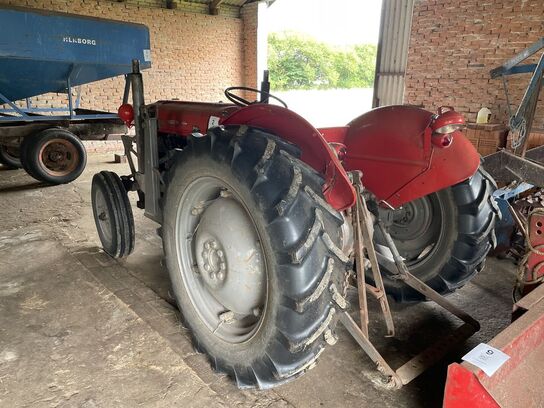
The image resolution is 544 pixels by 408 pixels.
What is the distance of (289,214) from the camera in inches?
53.1

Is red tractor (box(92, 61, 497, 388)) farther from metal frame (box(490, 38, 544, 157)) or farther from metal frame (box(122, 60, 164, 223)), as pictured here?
metal frame (box(490, 38, 544, 157))

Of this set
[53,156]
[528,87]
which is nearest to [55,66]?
[53,156]

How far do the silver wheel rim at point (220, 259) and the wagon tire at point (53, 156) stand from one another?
448 cm

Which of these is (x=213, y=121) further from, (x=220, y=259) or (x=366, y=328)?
(x=366, y=328)

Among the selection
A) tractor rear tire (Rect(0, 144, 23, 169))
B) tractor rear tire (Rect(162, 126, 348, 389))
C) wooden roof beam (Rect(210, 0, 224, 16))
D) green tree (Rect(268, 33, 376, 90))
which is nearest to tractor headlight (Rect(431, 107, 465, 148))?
tractor rear tire (Rect(162, 126, 348, 389))

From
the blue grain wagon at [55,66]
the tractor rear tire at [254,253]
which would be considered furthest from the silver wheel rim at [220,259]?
the blue grain wagon at [55,66]

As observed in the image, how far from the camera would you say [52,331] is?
224 cm

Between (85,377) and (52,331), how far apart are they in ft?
1.65

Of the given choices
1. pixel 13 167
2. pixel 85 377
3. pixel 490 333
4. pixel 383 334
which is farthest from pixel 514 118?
A: pixel 13 167

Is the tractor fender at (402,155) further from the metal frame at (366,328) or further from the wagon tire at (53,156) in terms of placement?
the wagon tire at (53,156)

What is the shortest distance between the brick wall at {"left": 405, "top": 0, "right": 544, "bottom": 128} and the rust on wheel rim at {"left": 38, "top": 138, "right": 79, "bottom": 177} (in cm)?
552

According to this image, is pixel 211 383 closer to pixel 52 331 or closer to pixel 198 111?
pixel 52 331

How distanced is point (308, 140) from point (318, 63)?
81.4ft

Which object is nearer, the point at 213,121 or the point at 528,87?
the point at 213,121
